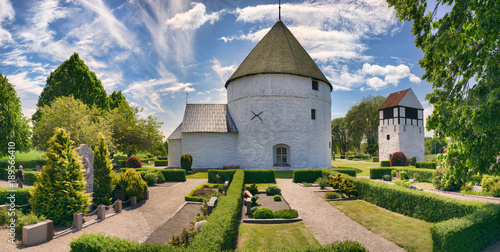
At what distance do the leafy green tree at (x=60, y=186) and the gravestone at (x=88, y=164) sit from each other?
3.18 ft

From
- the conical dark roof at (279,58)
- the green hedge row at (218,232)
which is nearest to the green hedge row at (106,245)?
the green hedge row at (218,232)

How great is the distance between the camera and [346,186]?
14.6m

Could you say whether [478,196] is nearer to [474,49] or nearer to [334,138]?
[474,49]

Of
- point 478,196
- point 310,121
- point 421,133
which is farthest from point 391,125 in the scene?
point 478,196

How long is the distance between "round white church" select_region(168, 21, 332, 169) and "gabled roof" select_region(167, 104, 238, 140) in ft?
0.36

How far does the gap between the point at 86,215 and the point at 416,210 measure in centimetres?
1427

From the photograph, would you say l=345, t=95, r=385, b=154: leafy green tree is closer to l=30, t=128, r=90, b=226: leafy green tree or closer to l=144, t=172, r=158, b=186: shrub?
l=144, t=172, r=158, b=186: shrub

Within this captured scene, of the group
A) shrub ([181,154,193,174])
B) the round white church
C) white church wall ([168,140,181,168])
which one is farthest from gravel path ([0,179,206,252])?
white church wall ([168,140,181,168])

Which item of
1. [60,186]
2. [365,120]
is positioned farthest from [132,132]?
[365,120]

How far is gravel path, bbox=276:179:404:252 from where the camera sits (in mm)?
8047

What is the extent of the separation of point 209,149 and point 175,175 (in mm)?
7051

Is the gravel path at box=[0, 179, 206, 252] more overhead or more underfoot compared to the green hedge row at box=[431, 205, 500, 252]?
more underfoot

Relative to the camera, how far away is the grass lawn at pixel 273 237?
7726 millimetres

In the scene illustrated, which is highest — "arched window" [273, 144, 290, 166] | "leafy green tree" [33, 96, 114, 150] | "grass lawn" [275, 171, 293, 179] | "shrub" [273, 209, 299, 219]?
"leafy green tree" [33, 96, 114, 150]
